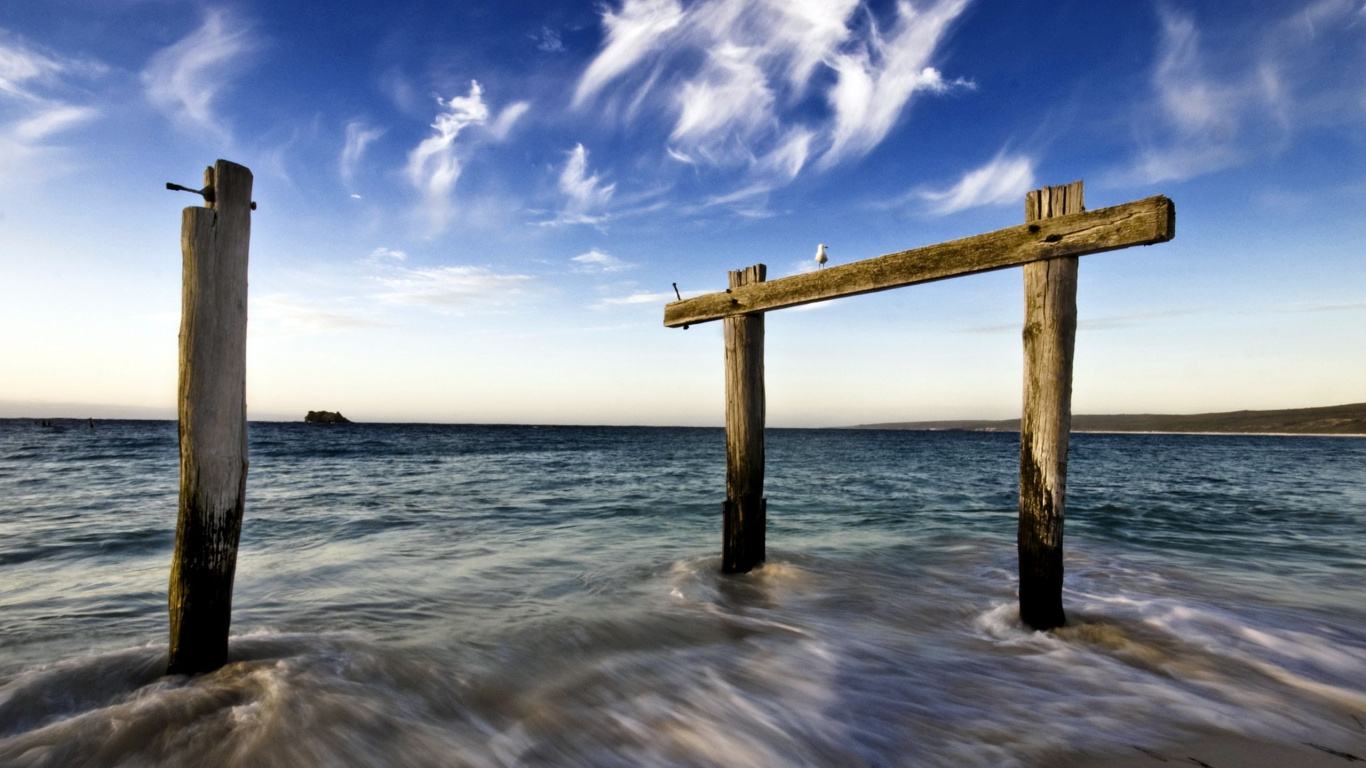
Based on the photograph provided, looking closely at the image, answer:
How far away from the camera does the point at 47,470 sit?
21141 mm

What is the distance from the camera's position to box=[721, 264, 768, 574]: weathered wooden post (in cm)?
673

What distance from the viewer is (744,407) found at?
6.80 metres

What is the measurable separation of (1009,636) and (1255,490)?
2126 centimetres

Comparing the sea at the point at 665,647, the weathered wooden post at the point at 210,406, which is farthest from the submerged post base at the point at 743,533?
the weathered wooden post at the point at 210,406

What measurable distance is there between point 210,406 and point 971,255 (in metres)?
5.66

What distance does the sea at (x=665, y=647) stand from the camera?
366 centimetres

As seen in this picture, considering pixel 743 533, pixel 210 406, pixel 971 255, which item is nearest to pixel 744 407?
pixel 743 533

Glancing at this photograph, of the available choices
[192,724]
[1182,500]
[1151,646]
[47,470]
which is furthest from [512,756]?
[47,470]

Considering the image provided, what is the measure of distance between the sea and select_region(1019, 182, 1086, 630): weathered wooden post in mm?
976

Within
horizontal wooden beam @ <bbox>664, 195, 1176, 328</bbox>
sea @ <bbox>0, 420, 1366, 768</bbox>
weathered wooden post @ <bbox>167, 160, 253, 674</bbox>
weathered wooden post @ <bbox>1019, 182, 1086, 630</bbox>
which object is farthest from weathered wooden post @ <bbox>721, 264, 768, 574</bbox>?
weathered wooden post @ <bbox>167, 160, 253, 674</bbox>

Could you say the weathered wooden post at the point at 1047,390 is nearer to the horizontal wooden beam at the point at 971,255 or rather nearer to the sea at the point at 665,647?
the horizontal wooden beam at the point at 971,255

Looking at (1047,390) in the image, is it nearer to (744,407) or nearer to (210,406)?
(744,407)

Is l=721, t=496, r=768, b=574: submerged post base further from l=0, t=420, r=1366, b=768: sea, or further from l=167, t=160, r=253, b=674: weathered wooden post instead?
l=167, t=160, r=253, b=674: weathered wooden post

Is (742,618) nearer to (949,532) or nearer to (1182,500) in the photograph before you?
(949,532)
